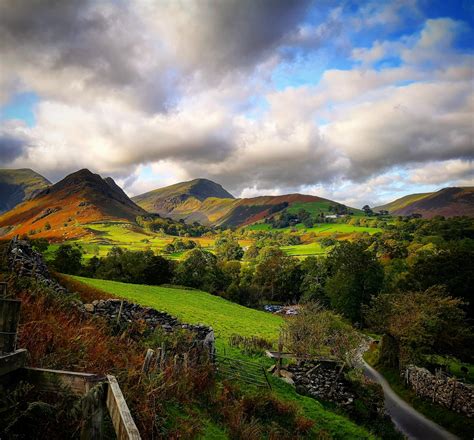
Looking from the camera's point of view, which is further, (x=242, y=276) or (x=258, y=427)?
(x=242, y=276)

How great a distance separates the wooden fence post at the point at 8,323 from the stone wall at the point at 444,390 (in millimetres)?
31632

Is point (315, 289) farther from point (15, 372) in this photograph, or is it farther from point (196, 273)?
point (15, 372)

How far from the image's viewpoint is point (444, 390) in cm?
2767

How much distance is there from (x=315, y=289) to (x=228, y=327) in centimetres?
4811

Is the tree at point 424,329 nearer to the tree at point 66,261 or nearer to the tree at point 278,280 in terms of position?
the tree at point 66,261

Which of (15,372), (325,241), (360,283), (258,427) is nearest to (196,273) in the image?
(360,283)

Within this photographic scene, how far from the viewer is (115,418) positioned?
400 centimetres

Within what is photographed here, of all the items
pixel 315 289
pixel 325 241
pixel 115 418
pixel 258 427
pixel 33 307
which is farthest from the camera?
pixel 325 241

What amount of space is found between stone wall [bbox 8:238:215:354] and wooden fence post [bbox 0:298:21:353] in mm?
9877

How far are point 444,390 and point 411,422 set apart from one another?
4.30m

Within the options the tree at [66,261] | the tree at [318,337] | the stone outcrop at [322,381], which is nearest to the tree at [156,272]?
the tree at [66,261]

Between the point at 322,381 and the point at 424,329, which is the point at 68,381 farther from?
the point at 424,329

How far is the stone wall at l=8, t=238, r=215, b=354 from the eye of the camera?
1483 centimetres

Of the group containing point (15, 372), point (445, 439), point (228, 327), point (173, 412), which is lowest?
point (445, 439)
